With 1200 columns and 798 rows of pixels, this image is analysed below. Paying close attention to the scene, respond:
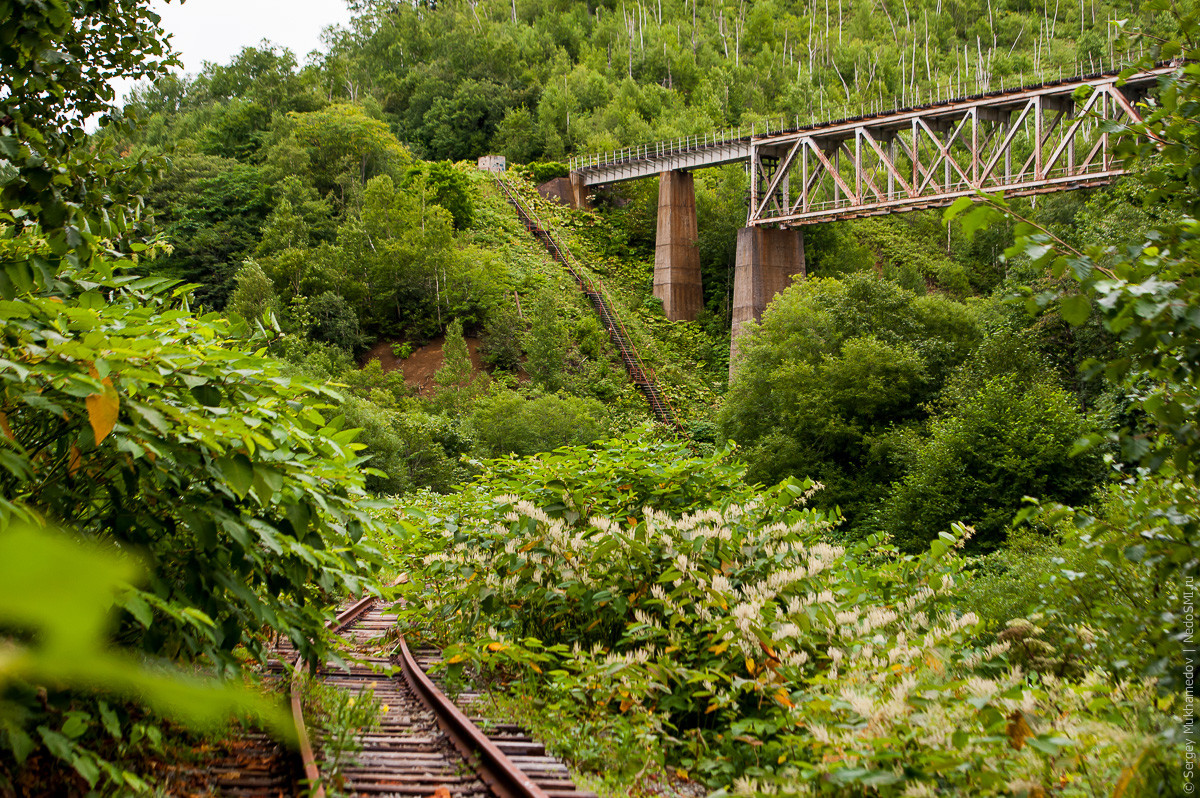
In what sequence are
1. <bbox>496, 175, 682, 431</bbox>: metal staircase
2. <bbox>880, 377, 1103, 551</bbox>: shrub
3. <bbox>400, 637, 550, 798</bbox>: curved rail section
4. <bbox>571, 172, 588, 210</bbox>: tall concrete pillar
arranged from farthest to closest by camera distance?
<bbox>571, 172, 588, 210</bbox>: tall concrete pillar, <bbox>496, 175, 682, 431</bbox>: metal staircase, <bbox>880, 377, 1103, 551</bbox>: shrub, <bbox>400, 637, 550, 798</bbox>: curved rail section

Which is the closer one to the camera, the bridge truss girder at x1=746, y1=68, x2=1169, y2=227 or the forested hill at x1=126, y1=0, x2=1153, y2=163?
the bridge truss girder at x1=746, y1=68, x2=1169, y2=227

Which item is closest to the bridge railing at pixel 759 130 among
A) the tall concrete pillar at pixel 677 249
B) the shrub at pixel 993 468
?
the tall concrete pillar at pixel 677 249

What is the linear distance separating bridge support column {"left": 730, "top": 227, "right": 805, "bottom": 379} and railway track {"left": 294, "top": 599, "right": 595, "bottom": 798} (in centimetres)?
3771

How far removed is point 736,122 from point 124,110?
7849 cm

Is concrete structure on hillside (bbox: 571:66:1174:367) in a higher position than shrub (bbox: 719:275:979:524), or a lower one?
higher

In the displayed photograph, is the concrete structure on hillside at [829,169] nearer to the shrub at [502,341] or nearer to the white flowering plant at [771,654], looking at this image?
the shrub at [502,341]

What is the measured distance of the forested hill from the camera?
71062mm

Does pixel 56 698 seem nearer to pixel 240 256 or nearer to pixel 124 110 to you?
pixel 124 110

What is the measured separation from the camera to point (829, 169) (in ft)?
132

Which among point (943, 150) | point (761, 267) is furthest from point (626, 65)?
point (943, 150)

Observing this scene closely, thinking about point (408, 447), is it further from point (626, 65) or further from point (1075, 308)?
point (626, 65)

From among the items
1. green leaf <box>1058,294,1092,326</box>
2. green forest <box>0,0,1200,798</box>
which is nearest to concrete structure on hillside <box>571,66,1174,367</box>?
green forest <box>0,0,1200,798</box>

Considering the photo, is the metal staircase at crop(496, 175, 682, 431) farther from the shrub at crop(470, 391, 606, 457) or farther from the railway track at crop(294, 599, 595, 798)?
the railway track at crop(294, 599, 595, 798)

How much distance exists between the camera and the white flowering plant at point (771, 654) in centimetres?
398
